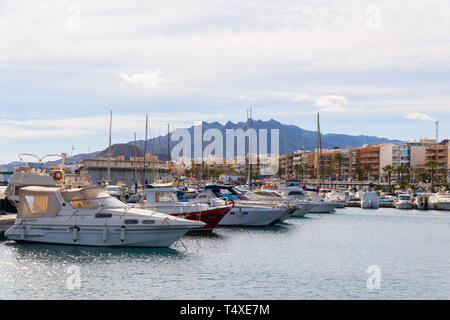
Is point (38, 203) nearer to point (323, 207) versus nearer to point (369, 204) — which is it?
point (323, 207)

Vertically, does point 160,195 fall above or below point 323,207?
above

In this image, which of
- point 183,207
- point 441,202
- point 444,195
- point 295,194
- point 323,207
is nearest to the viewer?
point 183,207

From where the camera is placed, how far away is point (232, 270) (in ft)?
89.8

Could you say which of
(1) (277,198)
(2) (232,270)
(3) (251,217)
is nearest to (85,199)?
(2) (232,270)

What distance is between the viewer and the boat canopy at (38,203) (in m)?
A: 32.8

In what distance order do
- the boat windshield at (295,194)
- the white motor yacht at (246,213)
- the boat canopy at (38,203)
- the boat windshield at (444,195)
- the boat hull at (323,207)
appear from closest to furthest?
the boat canopy at (38,203) < the white motor yacht at (246,213) < the boat windshield at (295,194) < the boat hull at (323,207) < the boat windshield at (444,195)

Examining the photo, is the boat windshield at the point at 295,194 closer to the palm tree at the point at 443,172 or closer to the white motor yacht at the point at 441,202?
the white motor yacht at the point at 441,202

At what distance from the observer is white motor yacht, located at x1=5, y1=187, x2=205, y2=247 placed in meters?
31.6

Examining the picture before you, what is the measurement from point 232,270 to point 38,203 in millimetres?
13171

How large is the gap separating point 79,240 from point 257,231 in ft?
60.3

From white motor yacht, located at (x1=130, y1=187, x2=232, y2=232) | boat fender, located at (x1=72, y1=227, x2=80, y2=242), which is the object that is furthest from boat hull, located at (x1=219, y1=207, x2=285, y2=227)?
boat fender, located at (x1=72, y1=227, x2=80, y2=242)

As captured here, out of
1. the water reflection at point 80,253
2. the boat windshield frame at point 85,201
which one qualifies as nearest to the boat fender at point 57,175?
the boat windshield frame at point 85,201
